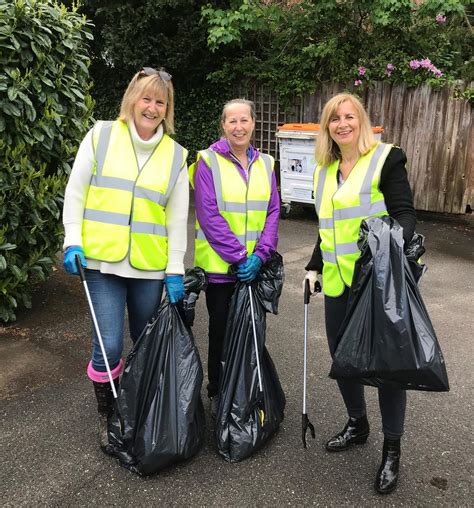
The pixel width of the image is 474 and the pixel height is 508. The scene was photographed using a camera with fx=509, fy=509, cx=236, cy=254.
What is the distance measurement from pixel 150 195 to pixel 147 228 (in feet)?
0.53

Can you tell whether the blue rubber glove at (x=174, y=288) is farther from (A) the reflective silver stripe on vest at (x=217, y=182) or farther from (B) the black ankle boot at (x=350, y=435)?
(B) the black ankle boot at (x=350, y=435)

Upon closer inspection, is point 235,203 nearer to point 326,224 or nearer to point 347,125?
point 326,224

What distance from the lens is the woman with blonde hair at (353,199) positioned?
2.29 m

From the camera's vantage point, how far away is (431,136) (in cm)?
775

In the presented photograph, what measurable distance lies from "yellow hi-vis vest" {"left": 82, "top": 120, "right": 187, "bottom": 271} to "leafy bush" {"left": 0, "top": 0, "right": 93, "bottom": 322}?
1.55m

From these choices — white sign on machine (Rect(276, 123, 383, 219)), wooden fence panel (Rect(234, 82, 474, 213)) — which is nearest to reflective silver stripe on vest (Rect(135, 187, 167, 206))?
white sign on machine (Rect(276, 123, 383, 219))

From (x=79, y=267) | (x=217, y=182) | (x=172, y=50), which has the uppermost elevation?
(x=172, y=50)

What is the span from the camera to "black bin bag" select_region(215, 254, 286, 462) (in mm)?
2590

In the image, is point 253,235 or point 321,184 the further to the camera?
point 253,235

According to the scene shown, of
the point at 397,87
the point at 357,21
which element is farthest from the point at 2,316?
the point at 357,21

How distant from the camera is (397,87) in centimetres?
791

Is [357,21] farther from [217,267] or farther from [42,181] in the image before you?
[217,267]

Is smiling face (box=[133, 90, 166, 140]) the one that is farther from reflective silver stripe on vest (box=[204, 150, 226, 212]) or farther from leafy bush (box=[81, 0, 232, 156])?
leafy bush (box=[81, 0, 232, 156])

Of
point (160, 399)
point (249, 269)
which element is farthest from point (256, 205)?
point (160, 399)
